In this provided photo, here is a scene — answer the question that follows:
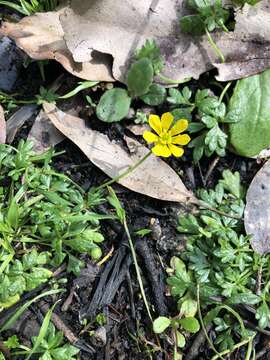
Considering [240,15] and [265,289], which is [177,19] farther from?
[265,289]

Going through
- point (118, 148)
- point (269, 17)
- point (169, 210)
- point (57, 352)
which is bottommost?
point (57, 352)

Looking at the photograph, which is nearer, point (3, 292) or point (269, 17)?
point (3, 292)

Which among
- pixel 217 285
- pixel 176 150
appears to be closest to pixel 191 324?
pixel 217 285

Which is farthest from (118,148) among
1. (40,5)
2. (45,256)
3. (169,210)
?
(40,5)

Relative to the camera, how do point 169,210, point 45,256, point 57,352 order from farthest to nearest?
point 169,210
point 45,256
point 57,352

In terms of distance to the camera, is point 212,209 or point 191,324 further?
point 212,209

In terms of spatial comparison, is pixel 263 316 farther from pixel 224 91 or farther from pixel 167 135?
pixel 224 91

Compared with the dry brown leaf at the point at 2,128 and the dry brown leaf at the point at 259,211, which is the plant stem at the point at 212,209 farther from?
the dry brown leaf at the point at 2,128
